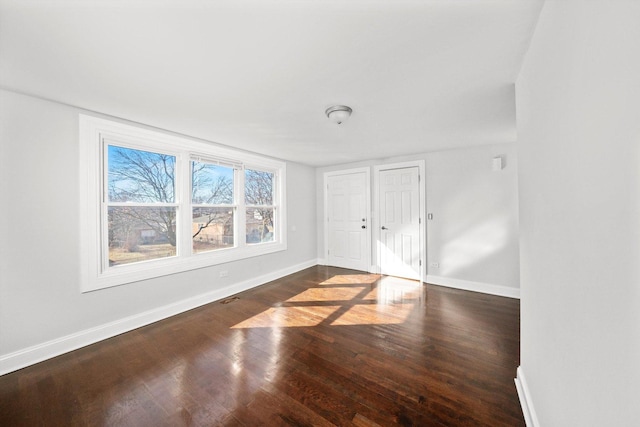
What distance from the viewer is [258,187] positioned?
14.3ft

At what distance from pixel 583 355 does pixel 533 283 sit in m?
0.74

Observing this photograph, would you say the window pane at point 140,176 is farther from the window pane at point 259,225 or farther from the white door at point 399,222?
the white door at point 399,222

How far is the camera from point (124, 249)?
2.70 meters

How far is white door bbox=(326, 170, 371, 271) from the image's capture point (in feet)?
16.2

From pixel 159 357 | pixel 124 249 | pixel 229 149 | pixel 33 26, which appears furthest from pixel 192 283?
pixel 33 26

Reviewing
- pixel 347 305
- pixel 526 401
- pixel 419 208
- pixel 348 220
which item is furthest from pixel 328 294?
pixel 526 401

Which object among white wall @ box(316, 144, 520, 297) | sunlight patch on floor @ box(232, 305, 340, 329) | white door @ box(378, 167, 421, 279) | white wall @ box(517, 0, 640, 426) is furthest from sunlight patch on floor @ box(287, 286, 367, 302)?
white wall @ box(517, 0, 640, 426)

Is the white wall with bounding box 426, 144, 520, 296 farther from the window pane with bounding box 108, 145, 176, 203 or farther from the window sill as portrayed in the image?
the window pane with bounding box 108, 145, 176, 203

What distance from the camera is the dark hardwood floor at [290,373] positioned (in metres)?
1.56

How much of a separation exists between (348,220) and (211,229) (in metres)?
2.73

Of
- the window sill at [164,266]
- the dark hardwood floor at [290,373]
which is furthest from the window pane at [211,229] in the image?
the dark hardwood floor at [290,373]

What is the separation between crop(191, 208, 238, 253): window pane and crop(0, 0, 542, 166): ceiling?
50.6 inches

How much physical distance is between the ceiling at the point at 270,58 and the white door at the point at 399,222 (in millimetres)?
1763

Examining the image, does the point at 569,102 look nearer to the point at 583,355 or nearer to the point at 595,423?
the point at 583,355
